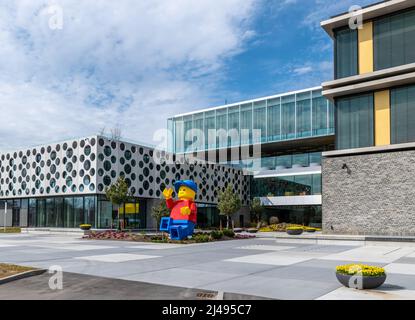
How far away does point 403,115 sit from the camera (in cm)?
3133

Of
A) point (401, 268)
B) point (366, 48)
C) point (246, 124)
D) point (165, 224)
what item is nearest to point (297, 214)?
point (246, 124)

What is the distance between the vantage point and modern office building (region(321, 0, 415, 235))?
102 feet

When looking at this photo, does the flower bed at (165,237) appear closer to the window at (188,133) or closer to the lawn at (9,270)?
the lawn at (9,270)

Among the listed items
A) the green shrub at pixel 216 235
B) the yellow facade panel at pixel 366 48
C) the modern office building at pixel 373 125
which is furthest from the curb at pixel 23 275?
the yellow facade panel at pixel 366 48

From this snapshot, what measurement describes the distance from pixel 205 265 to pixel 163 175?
39.4 m

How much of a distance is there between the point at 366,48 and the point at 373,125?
6.15 meters

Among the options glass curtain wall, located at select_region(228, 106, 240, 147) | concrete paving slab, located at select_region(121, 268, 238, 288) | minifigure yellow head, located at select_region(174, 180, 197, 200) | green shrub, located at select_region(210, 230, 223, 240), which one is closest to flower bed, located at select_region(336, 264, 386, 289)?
concrete paving slab, located at select_region(121, 268, 238, 288)

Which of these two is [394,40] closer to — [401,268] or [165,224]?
[165,224]

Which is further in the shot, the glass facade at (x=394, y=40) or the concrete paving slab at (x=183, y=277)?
the glass facade at (x=394, y=40)

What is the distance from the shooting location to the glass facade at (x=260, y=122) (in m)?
57.6

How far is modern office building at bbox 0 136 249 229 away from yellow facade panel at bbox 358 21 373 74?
1079 inches

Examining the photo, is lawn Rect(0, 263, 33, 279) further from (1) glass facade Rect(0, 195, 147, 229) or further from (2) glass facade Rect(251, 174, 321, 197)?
(2) glass facade Rect(251, 174, 321, 197)

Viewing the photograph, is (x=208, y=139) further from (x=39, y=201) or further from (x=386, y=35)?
(x=386, y=35)

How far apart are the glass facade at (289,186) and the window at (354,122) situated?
2518 cm
